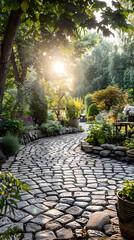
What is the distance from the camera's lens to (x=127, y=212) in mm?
2000

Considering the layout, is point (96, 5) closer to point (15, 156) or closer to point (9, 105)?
point (15, 156)

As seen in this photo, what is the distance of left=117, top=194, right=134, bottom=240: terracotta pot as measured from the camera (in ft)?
6.47

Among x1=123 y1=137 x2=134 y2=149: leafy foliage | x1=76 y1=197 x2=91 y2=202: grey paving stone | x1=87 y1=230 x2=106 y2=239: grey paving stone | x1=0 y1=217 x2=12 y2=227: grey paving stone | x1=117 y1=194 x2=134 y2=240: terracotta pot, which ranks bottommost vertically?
x1=87 y1=230 x2=106 y2=239: grey paving stone

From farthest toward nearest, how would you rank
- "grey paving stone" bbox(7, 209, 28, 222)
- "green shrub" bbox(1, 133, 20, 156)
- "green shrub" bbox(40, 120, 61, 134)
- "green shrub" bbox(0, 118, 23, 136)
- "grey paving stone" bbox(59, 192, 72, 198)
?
1. "green shrub" bbox(40, 120, 61, 134)
2. "green shrub" bbox(0, 118, 23, 136)
3. "green shrub" bbox(1, 133, 20, 156)
4. "grey paving stone" bbox(59, 192, 72, 198)
5. "grey paving stone" bbox(7, 209, 28, 222)

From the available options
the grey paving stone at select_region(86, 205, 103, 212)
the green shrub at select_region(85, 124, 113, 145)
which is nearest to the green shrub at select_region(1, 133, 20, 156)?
the green shrub at select_region(85, 124, 113, 145)

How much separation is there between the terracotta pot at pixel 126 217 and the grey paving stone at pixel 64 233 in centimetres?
58

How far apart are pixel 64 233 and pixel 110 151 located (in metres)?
4.11

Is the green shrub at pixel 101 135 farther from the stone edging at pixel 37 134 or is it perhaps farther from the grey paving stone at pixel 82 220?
the grey paving stone at pixel 82 220

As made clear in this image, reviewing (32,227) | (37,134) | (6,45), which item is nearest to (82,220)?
(32,227)

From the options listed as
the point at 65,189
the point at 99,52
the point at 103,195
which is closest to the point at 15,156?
the point at 65,189

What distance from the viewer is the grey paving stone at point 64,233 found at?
2.12 m

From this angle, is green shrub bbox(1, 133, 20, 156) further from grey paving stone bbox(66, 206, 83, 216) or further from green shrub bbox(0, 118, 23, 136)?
grey paving stone bbox(66, 206, 83, 216)

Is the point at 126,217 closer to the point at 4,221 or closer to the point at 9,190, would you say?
the point at 9,190

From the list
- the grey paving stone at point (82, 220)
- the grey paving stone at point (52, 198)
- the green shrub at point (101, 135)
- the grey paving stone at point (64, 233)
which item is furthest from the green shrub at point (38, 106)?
the grey paving stone at point (64, 233)
